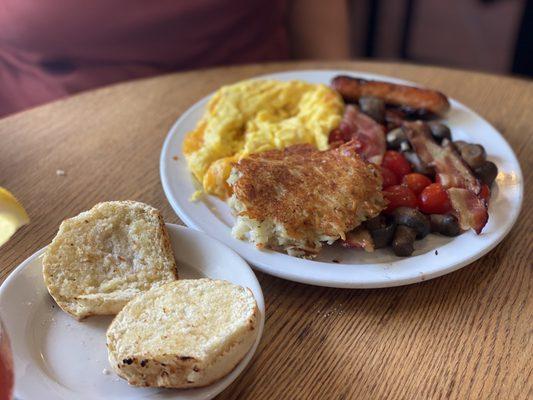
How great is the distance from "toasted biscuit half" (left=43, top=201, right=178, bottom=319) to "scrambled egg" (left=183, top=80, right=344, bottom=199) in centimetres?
39

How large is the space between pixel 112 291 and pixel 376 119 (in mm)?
1211

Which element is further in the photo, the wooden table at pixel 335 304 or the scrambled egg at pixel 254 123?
the scrambled egg at pixel 254 123

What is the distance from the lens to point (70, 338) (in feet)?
4.08

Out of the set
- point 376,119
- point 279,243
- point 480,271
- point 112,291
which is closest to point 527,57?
point 376,119

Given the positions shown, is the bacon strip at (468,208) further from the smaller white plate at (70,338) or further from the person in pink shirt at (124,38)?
the person in pink shirt at (124,38)

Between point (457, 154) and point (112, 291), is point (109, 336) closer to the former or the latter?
point (112, 291)

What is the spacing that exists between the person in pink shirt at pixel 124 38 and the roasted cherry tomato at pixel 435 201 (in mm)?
1550

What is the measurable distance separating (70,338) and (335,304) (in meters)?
0.66

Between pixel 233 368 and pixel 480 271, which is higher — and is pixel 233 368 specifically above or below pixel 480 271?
above

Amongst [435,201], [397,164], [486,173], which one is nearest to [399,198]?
[435,201]

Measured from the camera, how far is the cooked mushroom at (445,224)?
159 centimetres

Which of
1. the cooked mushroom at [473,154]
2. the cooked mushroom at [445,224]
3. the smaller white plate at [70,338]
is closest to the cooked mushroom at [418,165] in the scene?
the cooked mushroom at [473,154]

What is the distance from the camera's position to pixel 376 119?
2059 millimetres

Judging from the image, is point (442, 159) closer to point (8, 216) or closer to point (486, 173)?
point (486, 173)
